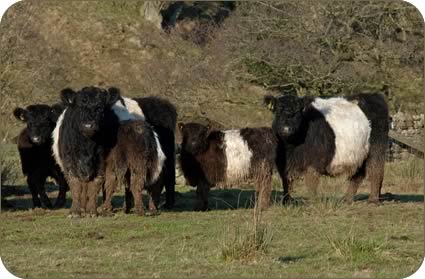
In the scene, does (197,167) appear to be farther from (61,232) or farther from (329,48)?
(329,48)

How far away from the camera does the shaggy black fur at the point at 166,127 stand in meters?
17.4

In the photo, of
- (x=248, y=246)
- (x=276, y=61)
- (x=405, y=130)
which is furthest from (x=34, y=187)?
(x=405, y=130)

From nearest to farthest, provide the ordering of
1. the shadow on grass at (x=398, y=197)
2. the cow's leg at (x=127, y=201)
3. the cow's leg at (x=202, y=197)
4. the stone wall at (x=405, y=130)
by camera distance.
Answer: the cow's leg at (x=127, y=201)
the cow's leg at (x=202, y=197)
the shadow on grass at (x=398, y=197)
the stone wall at (x=405, y=130)

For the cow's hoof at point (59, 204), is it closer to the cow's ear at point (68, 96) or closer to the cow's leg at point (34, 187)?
the cow's leg at point (34, 187)

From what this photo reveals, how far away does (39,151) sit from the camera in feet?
56.3

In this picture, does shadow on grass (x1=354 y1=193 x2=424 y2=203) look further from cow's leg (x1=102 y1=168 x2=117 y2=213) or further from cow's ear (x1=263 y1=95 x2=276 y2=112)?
cow's leg (x1=102 y1=168 x2=117 y2=213)

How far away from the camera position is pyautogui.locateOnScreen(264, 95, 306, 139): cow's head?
16719mm

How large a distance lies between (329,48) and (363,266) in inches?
739

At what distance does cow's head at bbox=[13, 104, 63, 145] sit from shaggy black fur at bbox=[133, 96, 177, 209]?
158 cm

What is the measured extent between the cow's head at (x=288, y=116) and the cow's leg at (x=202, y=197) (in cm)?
154

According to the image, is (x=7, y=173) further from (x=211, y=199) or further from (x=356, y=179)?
(x=356, y=179)

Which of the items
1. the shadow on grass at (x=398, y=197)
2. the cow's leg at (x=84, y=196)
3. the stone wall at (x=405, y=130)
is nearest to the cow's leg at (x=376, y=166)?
the shadow on grass at (x=398, y=197)

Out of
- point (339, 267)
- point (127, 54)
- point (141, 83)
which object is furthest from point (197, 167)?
point (127, 54)

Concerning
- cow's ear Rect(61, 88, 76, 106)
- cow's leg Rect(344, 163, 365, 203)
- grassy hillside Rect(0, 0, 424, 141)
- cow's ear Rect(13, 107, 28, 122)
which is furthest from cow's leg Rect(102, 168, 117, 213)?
grassy hillside Rect(0, 0, 424, 141)
